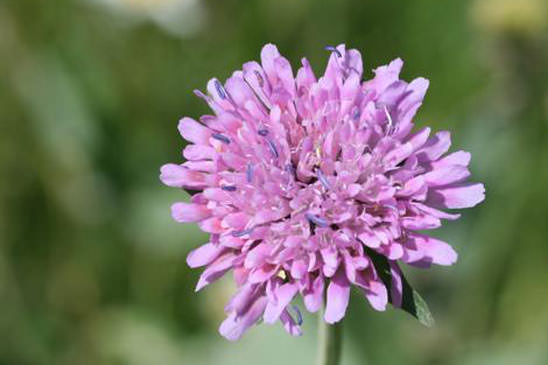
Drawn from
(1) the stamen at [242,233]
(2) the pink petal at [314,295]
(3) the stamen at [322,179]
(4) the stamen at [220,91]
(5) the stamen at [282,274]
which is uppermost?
(4) the stamen at [220,91]

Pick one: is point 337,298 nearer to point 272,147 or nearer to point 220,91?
point 272,147

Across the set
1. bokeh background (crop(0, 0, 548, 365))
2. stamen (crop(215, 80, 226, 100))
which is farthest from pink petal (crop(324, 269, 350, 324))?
bokeh background (crop(0, 0, 548, 365))

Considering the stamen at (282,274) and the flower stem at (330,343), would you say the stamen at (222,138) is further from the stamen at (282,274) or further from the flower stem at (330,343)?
the flower stem at (330,343)

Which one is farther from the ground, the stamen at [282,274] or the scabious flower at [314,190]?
the scabious flower at [314,190]

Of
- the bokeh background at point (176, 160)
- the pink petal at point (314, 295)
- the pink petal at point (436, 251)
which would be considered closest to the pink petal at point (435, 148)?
Result: the pink petal at point (436, 251)

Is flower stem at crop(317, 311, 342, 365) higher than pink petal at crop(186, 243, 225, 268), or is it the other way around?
pink petal at crop(186, 243, 225, 268)

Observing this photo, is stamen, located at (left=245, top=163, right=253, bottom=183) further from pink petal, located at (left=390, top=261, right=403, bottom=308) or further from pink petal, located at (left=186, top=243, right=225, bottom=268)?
pink petal, located at (left=390, top=261, right=403, bottom=308)
